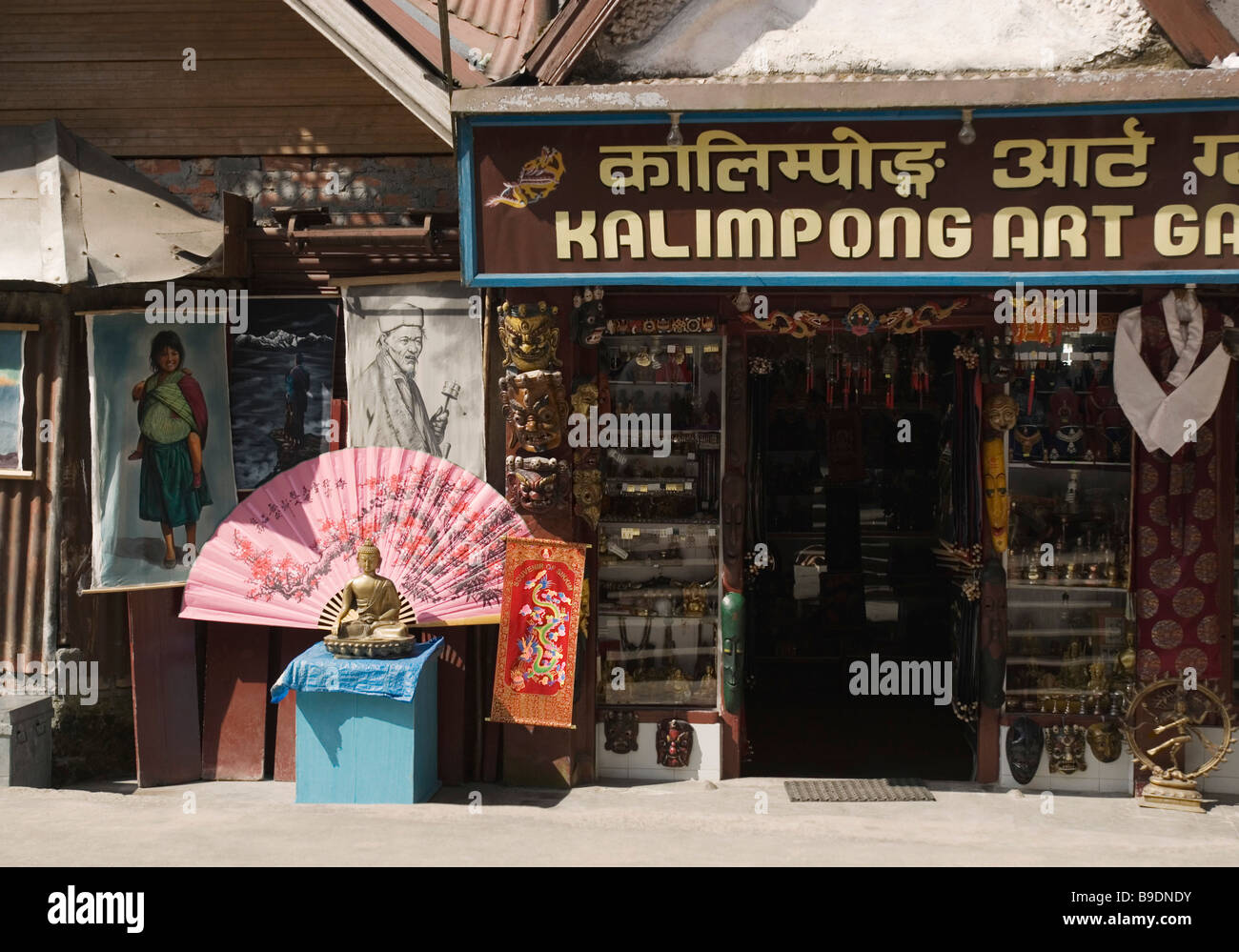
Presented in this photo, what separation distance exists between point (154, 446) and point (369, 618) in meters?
2.53

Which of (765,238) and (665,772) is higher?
(765,238)

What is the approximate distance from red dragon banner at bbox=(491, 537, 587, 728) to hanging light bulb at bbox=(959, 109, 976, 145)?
13.1 feet

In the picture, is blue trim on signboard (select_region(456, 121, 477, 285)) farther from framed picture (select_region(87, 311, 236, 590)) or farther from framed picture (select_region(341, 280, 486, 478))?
framed picture (select_region(87, 311, 236, 590))

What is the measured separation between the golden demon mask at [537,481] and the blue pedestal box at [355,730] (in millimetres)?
1428

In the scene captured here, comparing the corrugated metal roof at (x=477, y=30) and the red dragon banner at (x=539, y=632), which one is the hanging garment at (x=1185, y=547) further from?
the corrugated metal roof at (x=477, y=30)

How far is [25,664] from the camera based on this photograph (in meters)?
10.2

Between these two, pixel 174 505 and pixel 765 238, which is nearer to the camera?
pixel 765 238

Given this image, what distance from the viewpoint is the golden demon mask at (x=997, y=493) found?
9.66 metres

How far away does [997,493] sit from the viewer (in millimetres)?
9656

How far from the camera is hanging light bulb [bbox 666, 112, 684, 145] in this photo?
8547mm

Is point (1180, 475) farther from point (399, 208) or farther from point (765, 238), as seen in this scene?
point (399, 208)

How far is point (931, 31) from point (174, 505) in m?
6.89

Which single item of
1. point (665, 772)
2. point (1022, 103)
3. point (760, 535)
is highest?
point (1022, 103)

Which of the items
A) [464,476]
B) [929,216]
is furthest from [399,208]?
[929,216]
